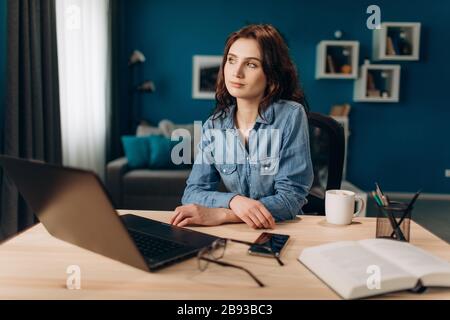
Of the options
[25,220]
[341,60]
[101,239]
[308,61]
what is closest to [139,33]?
[308,61]

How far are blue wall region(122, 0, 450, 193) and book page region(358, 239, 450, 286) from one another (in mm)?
4115

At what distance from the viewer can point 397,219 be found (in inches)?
37.3

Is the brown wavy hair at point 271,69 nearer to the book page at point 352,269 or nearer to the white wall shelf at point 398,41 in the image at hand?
the book page at point 352,269

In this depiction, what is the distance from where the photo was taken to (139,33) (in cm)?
480

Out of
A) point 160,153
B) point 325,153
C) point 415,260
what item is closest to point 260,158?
Result: point 325,153

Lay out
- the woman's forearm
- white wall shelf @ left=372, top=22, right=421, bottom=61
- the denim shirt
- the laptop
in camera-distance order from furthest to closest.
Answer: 1. white wall shelf @ left=372, top=22, right=421, bottom=61
2. the denim shirt
3. the woman's forearm
4. the laptop

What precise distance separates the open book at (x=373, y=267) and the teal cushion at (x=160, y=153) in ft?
9.88

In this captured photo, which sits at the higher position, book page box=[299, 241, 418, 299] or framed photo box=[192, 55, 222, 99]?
framed photo box=[192, 55, 222, 99]

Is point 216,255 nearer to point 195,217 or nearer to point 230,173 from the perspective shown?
point 195,217

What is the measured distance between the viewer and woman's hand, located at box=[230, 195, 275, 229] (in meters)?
1.02

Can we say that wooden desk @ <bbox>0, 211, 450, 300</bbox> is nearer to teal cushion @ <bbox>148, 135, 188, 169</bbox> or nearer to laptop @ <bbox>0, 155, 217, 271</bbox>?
laptop @ <bbox>0, 155, 217, 271</bbox>

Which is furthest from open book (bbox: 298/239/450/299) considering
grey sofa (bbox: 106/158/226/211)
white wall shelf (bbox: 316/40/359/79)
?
white wall shelf (bbox: 316/40/359/79)

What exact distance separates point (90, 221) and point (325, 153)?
1.09 m

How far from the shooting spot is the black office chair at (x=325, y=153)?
4.97 ft
